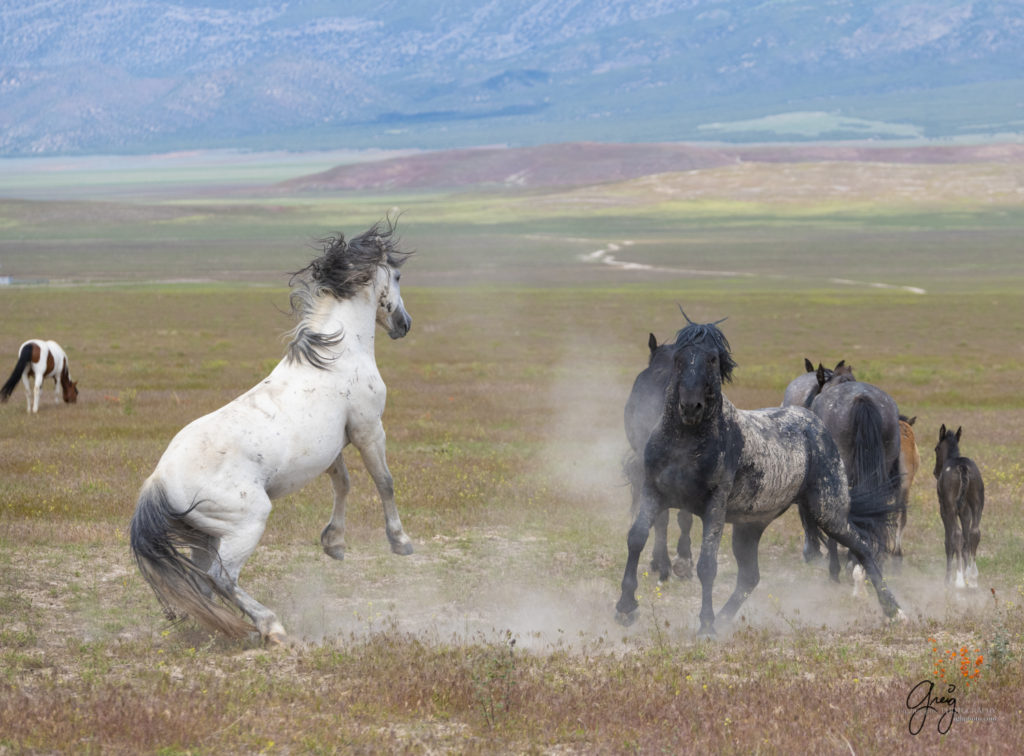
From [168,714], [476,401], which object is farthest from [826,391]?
[476,401]

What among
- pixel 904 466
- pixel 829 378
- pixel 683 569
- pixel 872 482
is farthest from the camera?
pixel 829 378

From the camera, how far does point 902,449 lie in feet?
43.0

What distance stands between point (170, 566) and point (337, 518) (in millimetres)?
2002

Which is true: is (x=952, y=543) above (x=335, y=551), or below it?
below

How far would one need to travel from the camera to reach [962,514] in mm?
11797

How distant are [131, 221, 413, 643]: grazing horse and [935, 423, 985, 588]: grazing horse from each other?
18.0 feet

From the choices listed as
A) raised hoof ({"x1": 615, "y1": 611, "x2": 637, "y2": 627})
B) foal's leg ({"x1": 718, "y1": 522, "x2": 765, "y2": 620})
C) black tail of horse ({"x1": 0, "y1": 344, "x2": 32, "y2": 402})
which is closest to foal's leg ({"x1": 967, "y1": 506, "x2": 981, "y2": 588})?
foal's leg ({"x1": 718, "y1": 522, "x2": 765, "y2": 620})

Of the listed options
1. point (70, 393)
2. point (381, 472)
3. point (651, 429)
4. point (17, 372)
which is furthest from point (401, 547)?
point (70, 393)

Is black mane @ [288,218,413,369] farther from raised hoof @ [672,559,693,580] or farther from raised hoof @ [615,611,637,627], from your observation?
raised hoof @ [672,559,693,580]

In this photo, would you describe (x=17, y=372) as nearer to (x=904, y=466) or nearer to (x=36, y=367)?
(x=36, y=367)

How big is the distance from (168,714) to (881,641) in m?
5.50

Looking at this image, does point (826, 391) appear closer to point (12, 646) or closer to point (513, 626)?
point (513, 626)

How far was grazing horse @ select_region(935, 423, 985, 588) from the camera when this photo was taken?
11.8 meters

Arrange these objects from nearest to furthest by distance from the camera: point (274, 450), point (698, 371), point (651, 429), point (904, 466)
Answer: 1. point (274, 450)
2. point (698, 371)
3. point (651, 429)
4. point (904, 466)
